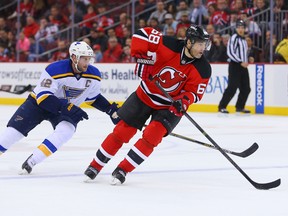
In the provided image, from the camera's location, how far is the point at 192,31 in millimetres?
5402

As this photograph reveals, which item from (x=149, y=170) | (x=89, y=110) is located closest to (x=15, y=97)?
(x=89, y=110)

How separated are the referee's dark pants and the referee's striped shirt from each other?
0.37 ft

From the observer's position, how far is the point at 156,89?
5508 mm

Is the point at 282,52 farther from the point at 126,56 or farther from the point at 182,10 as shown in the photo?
the point at 126,56

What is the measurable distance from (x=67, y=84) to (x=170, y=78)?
2.77 ft

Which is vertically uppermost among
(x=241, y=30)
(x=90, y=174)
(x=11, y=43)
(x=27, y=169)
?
(x=90, y=174)

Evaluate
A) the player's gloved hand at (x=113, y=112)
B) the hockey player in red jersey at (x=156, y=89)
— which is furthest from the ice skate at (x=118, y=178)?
the player's gloved hand at (x=113, y=112)

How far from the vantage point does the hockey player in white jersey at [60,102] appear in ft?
18.9

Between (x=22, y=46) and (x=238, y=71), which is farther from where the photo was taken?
(x=22, y=46)

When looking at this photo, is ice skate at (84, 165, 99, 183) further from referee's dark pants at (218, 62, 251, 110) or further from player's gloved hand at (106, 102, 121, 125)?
referee's dark pants at (218, 62, 251, 110)

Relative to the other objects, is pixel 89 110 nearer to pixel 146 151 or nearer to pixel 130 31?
pixel 130 31

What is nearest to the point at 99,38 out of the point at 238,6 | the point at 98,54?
the point at 98,54

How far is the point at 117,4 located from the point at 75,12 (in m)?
0.91

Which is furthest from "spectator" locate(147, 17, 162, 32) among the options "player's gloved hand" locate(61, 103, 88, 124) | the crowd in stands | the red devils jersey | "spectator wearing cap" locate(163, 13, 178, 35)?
the red devils jersey
